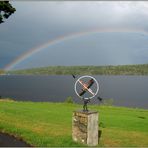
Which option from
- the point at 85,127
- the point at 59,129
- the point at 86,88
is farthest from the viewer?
the point at 59,129

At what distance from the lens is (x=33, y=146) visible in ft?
52.9

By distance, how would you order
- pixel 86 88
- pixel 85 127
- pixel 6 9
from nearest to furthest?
pixel 85 127 → pixel 86 88 → pixel 6 9

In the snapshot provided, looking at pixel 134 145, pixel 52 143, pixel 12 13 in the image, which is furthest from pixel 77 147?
pixel 12 13

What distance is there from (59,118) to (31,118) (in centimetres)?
260

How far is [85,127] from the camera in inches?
639

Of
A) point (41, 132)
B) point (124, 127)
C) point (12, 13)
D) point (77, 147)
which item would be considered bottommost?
point (77, 147)

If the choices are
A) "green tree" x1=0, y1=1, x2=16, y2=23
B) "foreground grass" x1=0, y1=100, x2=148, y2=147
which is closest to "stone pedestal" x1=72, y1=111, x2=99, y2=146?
"foreground grass" x1=0, y1=100, x2=148, y2=147

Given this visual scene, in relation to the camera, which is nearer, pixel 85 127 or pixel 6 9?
pixel 85 127

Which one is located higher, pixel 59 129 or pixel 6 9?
pixel 6 9

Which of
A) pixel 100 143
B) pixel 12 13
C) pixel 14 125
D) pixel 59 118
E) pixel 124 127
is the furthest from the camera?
pixel 12 13

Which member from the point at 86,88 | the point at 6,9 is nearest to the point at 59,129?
the point at 86,88

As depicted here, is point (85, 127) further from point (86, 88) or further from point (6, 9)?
point (6, 9)

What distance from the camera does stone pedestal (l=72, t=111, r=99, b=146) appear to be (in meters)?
16.1

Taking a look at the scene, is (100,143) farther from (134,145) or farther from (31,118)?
(31,118)
